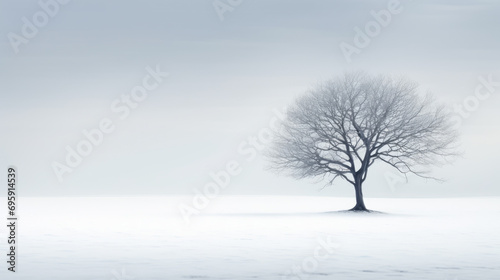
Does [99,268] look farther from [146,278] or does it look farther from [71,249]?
[71,249]

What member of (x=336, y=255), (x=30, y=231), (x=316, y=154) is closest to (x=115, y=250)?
(x=336, y=255)

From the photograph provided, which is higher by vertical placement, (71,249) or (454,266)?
(71,249)

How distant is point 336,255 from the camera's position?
76.2ft

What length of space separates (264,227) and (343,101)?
54.8 feet

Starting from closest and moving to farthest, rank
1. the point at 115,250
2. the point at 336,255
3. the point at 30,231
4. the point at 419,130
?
the point at 336,255 < the point at 115,250 < the point at 30,231 < the point at 419,130

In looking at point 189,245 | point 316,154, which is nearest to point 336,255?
point 189,245

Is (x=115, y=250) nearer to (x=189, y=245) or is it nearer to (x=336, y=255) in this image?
(x=189, y=245)

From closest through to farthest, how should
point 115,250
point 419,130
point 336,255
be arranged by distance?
point 336,255 < point 115,250 < point 419,130

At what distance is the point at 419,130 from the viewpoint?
50.5 m

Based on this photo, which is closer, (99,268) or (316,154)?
(99,268)

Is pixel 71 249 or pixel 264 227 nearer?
pixel 71 249

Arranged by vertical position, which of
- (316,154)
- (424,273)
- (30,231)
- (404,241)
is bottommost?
(424,273)

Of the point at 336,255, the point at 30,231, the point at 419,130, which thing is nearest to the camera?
the point at 336,255

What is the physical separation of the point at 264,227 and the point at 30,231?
34.1 ft
